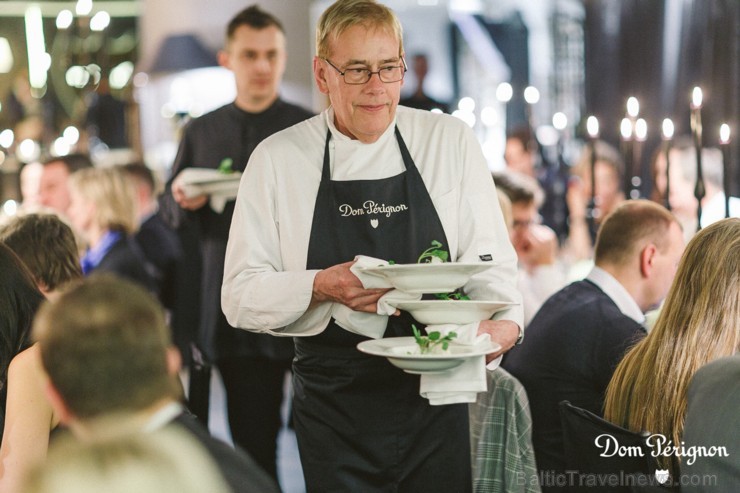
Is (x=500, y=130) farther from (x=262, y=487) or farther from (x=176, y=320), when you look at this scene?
(x=262, y=487)

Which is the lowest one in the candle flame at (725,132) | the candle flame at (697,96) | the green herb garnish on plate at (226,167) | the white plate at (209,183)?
the white plate at (209,183)

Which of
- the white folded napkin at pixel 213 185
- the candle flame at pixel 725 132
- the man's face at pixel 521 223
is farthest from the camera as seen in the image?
the man's face at pixel 521 223

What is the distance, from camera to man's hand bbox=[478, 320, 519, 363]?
2.32 meters

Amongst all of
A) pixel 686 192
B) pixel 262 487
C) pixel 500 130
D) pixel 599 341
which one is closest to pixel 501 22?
pixel 500 130

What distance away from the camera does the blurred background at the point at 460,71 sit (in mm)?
5895

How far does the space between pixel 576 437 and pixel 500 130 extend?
24.1ft

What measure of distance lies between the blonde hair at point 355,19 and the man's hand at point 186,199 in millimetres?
1266

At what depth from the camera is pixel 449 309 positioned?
87.0 inches

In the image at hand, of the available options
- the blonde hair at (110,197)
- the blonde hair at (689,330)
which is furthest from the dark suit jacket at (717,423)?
the blonde hair at (110,197)

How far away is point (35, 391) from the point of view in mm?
2334

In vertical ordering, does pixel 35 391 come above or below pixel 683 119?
below

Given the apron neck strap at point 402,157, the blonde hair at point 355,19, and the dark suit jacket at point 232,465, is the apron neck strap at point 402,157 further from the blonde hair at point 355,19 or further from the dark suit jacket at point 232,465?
the dark suit jacket at point 232,465

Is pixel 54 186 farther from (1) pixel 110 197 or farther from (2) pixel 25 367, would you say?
(2) pixel 25 367

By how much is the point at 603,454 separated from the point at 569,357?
73cm
